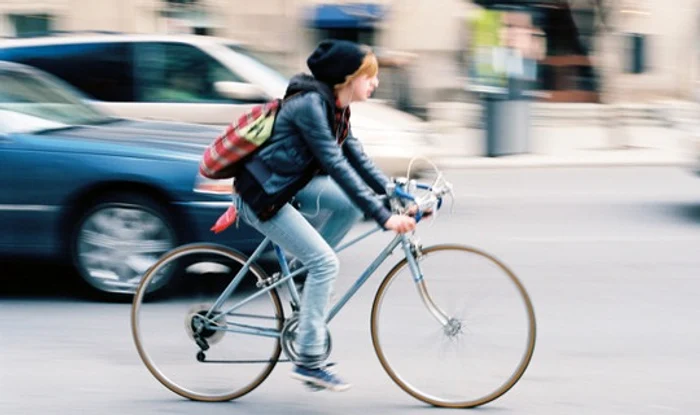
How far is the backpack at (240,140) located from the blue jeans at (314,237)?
17cm

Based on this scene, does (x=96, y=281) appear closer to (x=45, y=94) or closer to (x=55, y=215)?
(x=55, y=215)

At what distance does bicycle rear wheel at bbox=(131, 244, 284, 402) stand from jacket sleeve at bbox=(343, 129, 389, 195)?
0.58 metres

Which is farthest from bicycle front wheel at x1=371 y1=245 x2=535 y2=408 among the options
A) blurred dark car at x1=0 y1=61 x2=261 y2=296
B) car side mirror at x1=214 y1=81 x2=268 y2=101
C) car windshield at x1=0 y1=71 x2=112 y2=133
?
car side mirror at x1=214 y1=81 x2=268 y2=101

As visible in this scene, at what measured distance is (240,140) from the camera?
4.64 metres

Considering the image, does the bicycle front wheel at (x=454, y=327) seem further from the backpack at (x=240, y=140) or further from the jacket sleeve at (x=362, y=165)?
the backpack at (x=240, y=140)

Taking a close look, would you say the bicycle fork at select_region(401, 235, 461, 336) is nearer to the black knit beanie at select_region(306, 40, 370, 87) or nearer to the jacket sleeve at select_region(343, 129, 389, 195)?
the jacket sleeve at select_region(343, 129, 389, 195)

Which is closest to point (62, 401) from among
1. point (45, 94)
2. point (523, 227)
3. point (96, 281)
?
point (96, 281)

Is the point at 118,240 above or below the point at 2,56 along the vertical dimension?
below

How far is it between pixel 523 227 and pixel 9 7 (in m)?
15.0

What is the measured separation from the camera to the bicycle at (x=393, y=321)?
188 inches

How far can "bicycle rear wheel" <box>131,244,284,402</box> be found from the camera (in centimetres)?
492

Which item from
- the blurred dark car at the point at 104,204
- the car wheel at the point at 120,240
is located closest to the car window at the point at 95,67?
the blurred dark car at the point at 104,204

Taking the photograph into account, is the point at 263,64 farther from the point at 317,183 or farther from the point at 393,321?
the point at 393,321

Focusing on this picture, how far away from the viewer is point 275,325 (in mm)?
4898
